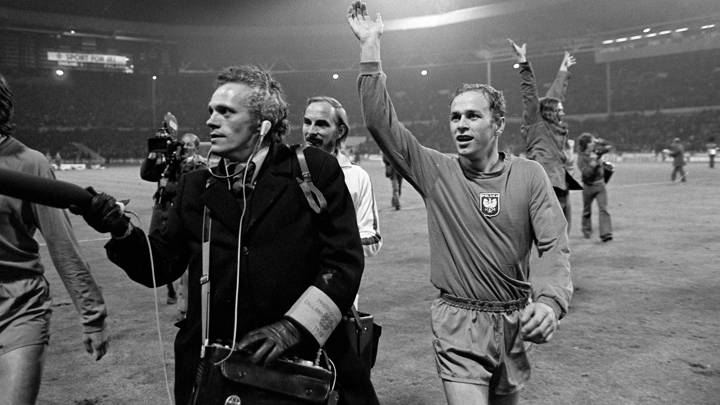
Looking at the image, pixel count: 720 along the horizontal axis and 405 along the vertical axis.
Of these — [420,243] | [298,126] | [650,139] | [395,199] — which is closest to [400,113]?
[298,126]

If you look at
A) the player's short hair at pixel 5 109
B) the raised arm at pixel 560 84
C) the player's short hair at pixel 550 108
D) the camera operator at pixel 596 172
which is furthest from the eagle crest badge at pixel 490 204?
the camera operator at pixel 596 172

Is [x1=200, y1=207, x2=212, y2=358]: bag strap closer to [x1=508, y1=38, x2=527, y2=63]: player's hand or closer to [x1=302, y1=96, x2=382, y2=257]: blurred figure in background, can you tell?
[x1=302, y1=96, x2=382, y2=257]: blurred figure in background

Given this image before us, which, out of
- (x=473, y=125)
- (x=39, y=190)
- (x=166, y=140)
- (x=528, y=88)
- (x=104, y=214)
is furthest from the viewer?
(x=528, y=88)

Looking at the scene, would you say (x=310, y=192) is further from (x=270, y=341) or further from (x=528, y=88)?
(x=528, y=88)

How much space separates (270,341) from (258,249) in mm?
341

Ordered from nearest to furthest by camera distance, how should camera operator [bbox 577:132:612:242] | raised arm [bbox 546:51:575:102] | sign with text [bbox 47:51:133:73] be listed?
raised arm [bbox 546:51:575:102] < camera operator [bbox 577:132:612:242] < sign with text [bbox 47:51:133:73]

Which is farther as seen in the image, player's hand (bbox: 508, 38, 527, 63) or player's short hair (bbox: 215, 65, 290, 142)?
player's hand (bbox: 508, 38, 527, 63)

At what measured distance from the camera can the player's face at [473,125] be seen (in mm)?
2727

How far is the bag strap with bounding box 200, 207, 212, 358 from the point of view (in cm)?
208

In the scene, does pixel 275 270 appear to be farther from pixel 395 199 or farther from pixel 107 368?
pixel 395 199

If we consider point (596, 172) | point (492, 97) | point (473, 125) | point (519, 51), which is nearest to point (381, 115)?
point (473, 125)

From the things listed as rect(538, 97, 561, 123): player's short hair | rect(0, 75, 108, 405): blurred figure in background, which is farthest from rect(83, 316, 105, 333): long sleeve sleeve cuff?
rect(538, 97, 561, 123): player's short hair

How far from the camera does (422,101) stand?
59031 mm

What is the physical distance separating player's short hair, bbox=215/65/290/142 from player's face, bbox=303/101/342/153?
1541mm
